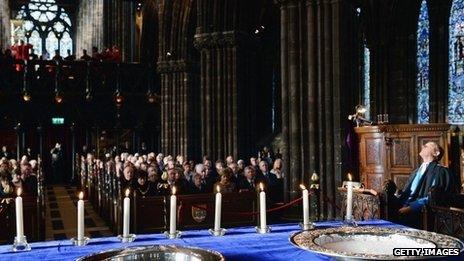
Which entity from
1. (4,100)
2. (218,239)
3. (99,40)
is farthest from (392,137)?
(99,40)


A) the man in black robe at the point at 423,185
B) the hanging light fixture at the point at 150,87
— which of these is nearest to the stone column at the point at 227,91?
the hanging light fixture at the point at 150,87

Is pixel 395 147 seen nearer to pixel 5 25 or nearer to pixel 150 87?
pixel 150 87

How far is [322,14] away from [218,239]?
782 cm

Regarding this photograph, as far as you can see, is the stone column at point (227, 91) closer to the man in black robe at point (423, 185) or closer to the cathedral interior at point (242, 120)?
the cathedral interior at point (242, 120)

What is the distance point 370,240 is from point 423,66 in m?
17.8

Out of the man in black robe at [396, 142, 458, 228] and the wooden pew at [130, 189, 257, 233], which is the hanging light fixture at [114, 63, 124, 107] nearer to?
the wooden pew at [130, 189, 257, 233]

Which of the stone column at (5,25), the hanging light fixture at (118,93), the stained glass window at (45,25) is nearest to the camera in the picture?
the hanging light fixture at (118,93)

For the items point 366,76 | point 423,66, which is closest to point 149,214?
point 423,66

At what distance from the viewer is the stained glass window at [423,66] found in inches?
742

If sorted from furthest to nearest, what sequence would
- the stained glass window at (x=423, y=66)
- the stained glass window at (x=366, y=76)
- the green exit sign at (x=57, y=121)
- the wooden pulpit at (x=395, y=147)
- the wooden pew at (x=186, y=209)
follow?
the green exit sign at (x=57, y=121)
the stained glass window at (x=366, y=76)
the stained glass window at (x=423, y=66)
the wooden pulpit at (x=395, y=147)
the wooden pew at (x=186, y=209)

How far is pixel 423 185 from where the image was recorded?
5.99 meters

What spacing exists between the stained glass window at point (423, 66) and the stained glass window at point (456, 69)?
1223 mm

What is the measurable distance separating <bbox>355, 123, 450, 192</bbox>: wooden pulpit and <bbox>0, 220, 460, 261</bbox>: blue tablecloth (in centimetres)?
806

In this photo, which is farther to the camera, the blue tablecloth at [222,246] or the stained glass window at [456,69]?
the stained glass window at [456,69]
